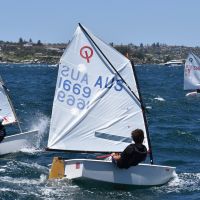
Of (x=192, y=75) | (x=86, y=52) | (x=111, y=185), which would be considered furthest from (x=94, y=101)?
(x=192, y=75)

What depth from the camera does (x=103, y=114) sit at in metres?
22.1

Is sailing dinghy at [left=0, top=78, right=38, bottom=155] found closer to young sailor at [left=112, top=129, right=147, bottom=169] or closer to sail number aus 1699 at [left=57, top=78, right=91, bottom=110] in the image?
sail number aus 1699 at [left=57, top=78, right=91, bottom=110]

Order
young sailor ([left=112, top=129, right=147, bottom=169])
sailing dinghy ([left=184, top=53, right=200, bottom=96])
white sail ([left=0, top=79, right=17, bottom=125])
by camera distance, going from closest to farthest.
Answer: young sailor ([left=112, top=129, right=147, bottom=169]), white sail ([left=0, top=79, right=17, bottom=125]), sailing dinghy ([left=184, top=53, right=200, bottom=96])

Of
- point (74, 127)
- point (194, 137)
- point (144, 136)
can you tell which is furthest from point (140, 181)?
point (194, 137)

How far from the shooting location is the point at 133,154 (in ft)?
66.4

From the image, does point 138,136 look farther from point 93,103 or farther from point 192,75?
point 192,75

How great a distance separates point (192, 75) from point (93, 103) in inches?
2173

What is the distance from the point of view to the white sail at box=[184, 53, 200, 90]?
75.7m

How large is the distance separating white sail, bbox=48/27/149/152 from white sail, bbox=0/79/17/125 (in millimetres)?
9457

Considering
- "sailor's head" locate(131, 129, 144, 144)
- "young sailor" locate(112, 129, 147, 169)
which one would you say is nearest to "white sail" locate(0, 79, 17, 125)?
"young sailor" locate(112, 129, 147, 169)

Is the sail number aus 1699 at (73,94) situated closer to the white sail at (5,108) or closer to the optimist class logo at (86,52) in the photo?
the optimist class logo at (86,52)

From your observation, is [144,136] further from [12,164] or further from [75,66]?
[12,164]

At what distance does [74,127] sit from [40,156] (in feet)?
20.3

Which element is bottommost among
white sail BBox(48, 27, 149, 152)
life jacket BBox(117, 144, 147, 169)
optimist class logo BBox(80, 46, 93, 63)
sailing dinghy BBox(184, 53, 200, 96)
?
life jacket BBox(117, 144, 147, 169)
